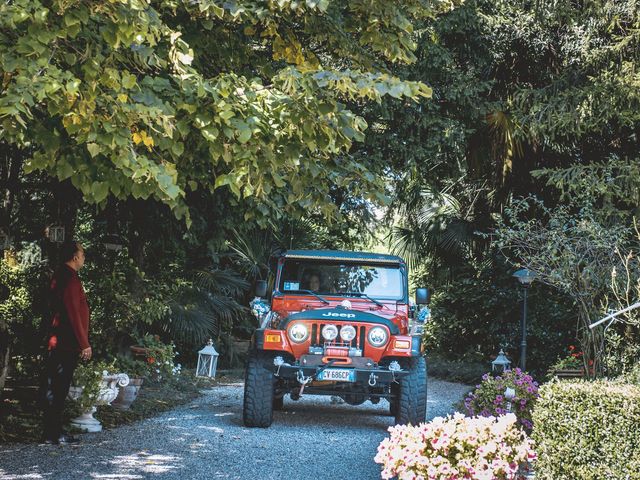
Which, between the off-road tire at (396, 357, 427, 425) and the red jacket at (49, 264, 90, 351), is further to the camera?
the off-road tire at (396, 357, 427, 425)

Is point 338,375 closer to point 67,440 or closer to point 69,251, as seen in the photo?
point 67,440

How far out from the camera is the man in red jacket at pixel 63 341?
742cm

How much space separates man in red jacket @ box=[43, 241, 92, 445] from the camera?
24.3 feet

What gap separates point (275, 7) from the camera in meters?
5.74

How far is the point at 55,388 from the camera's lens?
7.41 metres

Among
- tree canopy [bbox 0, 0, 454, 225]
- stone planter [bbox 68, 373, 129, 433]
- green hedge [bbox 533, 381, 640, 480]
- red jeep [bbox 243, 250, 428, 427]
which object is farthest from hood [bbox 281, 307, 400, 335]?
green hedge [bbox 533, 381, 640, 480]

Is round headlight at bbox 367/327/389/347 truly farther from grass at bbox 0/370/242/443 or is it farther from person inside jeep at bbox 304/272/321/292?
grass at bbox 0/370/242/443

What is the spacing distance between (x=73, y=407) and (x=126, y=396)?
123 centimetres

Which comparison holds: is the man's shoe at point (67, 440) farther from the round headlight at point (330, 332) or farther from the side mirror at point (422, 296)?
the side mirror at point (422, 296)

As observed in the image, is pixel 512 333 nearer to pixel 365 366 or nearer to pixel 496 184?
pixel 496 184

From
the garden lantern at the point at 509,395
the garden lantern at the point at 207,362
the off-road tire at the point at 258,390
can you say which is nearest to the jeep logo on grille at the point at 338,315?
the off-road tire at the point at 258,390

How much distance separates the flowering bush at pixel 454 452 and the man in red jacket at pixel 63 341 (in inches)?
144

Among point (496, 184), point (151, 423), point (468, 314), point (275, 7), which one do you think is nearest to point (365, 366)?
point (151, 423)

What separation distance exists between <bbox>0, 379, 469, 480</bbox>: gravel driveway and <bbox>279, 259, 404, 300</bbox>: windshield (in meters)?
1.60
